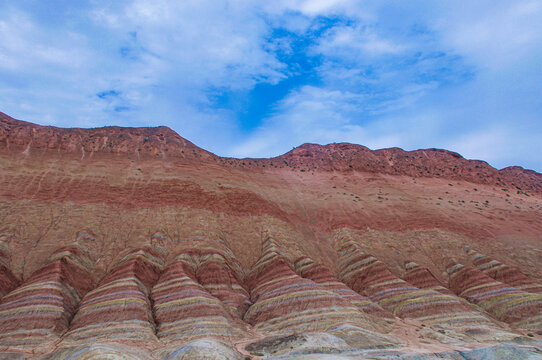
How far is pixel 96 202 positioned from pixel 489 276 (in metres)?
44.9

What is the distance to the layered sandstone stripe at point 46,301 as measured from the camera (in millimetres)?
19312

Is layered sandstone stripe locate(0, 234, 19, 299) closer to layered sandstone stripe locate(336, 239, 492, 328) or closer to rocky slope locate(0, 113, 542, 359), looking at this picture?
rocky slope locate(0, 113, 542, 359)

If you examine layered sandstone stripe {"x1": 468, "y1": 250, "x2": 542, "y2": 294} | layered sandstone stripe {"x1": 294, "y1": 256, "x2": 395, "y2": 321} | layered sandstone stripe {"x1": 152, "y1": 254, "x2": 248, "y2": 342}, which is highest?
layered sandstone stripe {"x1": 468, "y1": 250, "x2": 542, "y2": 294}

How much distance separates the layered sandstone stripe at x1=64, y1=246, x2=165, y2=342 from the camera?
20156 mm

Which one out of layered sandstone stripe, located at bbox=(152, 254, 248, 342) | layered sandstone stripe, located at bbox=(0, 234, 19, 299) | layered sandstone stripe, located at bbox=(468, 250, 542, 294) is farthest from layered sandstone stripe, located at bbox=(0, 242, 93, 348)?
layered sandstone stripe, located at bbox=(468, 250, 542, 294)

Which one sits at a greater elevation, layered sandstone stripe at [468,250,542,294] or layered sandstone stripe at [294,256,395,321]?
layered sandstone stripe at [468,250,542,294]

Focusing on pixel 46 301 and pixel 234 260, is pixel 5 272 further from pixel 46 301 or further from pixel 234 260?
pixel 234 260

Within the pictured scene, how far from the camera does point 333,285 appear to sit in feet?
98.2

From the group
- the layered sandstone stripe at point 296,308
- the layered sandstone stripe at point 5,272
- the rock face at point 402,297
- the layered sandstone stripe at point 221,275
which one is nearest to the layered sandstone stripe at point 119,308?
the layered sandstone stripe at point 221,275

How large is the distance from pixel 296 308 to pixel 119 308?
1321 cm

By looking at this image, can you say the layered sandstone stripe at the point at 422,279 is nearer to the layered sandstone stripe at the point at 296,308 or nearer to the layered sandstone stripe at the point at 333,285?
the layered sandstone stripe at the point at 333,285

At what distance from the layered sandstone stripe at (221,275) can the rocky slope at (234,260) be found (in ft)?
0.50

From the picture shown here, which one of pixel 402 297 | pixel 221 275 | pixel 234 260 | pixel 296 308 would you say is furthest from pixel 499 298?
pixel 221 275

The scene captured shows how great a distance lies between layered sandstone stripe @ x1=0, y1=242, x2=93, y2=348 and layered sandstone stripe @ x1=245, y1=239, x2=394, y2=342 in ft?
44.0
